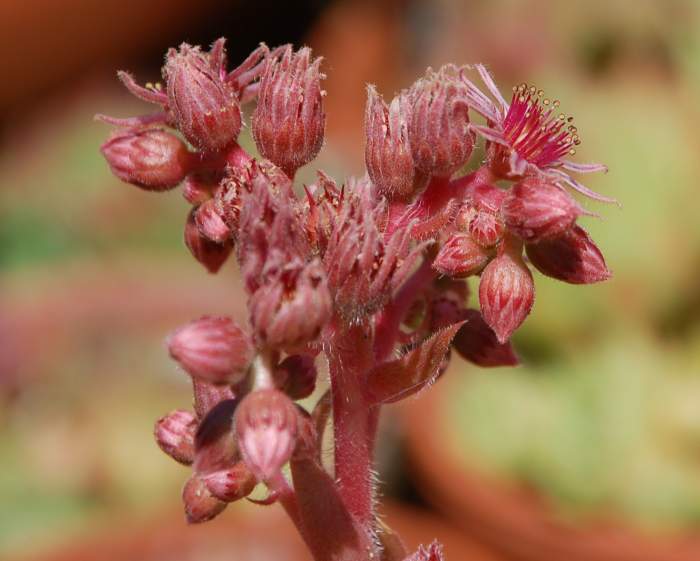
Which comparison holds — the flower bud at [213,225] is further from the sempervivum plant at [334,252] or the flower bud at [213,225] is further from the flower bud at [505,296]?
the flower bud at [505,296]

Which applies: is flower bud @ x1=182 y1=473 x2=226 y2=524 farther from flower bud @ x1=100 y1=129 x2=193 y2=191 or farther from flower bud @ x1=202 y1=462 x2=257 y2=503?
flower bud @ x1=100 y1=129 x2=193 y2=191

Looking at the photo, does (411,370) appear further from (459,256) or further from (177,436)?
(177,436)

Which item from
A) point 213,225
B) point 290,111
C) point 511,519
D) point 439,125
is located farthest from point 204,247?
point 511,519

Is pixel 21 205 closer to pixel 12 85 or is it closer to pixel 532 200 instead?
pixel 12 85

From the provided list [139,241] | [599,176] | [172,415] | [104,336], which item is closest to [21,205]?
[139,241]

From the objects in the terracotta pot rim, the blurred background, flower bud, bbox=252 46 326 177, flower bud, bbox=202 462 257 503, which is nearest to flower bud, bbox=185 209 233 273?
flower bud, bbox=252 46 326 177

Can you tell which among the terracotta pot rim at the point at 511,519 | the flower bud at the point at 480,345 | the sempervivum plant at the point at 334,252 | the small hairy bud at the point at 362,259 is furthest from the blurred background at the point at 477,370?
the small hairy bud at the point at 362,259
